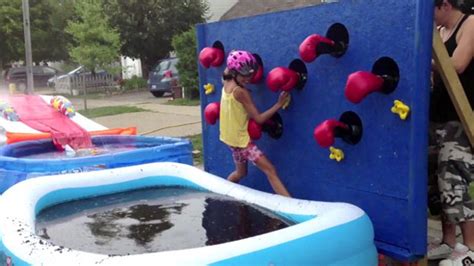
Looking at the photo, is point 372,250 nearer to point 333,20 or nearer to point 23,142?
point 333,20

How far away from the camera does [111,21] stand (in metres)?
24.5

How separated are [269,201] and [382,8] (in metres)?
1.34

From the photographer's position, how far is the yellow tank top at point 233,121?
13.2 feet

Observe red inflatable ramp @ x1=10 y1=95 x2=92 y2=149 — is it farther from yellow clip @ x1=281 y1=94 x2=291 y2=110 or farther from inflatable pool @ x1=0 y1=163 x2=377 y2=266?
yellow clip @ x1=281 y1=94 x2=291 y2=110

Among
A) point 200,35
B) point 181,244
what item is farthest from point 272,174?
point 200,35

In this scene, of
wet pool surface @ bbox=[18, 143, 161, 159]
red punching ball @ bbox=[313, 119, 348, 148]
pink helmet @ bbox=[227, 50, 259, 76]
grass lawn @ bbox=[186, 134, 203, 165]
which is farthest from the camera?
grass lawn @ bbox=[186, 134, 203, 165]

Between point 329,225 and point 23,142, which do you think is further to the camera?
point 23,142

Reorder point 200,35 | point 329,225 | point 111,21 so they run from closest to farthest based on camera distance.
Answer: point 329,225
point 200,35
point 111,21

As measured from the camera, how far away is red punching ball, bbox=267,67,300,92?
339 centimetres

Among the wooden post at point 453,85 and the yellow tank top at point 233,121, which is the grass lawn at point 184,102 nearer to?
the yellow tank top at point 233,121

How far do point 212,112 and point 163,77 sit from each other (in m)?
16.3

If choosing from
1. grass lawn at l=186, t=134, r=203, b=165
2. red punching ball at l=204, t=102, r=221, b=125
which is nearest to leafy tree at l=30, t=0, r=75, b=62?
grass lawn at l=186, t=134, r=203, b=165

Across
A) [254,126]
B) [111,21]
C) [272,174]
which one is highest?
[111,21]

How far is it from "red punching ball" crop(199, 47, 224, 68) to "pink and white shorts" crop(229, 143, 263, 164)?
0.66 metres
